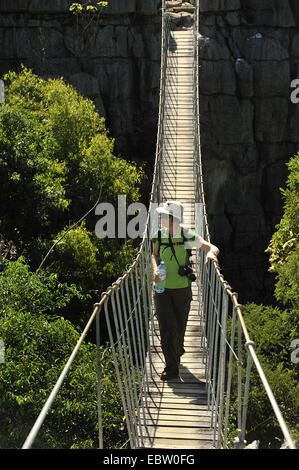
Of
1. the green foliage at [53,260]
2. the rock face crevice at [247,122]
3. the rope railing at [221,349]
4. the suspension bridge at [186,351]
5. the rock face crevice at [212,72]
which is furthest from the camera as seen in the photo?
the rock face crevice at [247,122]

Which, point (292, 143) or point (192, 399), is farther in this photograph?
point (292, 143)

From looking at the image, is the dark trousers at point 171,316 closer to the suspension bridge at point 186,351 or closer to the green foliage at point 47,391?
the suspension bridge at point 186,351

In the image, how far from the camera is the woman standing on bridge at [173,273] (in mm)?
4539

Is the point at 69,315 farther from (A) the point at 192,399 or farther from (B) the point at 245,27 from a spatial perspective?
(B) the point at 245,27

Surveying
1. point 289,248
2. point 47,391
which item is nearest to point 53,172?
point 289,248

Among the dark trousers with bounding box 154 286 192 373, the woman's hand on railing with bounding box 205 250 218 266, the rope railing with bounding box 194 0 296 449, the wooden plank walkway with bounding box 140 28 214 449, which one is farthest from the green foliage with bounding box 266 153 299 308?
the woman's hand on railing with bounding box 205 250 218 266

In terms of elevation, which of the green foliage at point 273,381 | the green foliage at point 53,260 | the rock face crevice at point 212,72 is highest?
the rock face crevice at point 212,72

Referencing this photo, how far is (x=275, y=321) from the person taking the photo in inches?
372

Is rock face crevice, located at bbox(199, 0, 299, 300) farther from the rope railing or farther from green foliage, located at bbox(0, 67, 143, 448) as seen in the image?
the rope railing

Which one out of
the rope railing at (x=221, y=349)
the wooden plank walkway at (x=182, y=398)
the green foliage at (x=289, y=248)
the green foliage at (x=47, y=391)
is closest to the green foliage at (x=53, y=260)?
the green foliage at (x=47, y=391)

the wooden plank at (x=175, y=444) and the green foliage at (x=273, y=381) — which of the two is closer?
the wooden plank at (x=175, y=444)

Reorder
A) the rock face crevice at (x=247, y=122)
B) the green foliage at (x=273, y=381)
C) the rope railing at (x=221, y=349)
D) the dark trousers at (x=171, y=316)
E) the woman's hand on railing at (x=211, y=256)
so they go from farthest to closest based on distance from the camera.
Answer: the rock face crevice at (x=247, y=122) < the green foliage at (x=273, y=381) < the dark trousers at (x=171, y=316) < the woman's hand on railing at (x=211, y=256) < the rope railing at (x=221, y=349)
